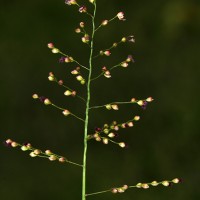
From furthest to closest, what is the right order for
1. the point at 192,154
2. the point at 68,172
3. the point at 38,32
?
the point at 38,32
the point at 192,154
the point at 68,172

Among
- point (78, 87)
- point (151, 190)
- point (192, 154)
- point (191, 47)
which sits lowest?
point (151, 190)

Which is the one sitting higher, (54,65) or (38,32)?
(38,32)

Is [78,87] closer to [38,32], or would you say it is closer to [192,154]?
[38,32]

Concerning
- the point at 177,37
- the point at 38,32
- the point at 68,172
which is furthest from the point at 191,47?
the point at 68,172

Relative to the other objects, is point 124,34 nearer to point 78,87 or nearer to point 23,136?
point 78,87

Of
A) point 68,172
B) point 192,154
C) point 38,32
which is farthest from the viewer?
point 38,32

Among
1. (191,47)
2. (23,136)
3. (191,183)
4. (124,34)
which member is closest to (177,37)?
(191,47)

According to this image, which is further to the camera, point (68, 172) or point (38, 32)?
point (38, 32)
